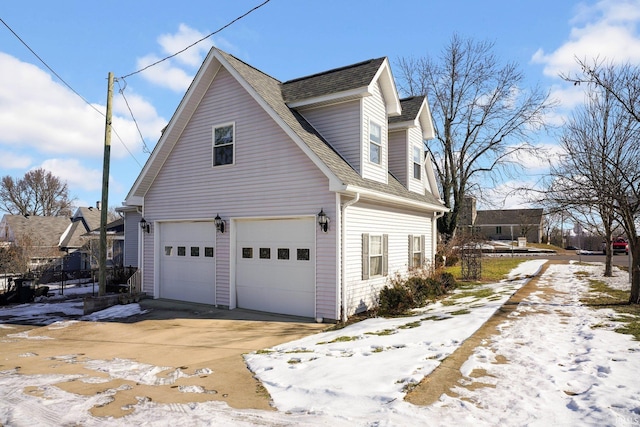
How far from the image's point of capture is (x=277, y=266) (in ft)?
36.7

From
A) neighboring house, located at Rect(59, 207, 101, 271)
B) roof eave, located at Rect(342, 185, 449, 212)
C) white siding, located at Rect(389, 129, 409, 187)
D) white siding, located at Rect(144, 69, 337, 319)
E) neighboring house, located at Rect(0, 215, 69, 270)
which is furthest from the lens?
neighboring house, located at Rect(59, 207, 101, 271)

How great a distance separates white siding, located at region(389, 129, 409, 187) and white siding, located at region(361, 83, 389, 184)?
6.92ft

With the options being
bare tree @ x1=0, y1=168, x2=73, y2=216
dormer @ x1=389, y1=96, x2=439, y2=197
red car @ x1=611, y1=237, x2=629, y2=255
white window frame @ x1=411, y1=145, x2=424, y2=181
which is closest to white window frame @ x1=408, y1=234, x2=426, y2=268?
dormer @ x1=389, y1=96, x2=439, y2=197

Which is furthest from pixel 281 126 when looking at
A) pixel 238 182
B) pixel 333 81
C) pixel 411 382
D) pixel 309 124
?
pixel 411 382

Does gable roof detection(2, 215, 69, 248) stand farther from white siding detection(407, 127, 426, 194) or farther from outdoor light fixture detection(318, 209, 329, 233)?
outdoor light fixture detection(318, 209, 329, 233)

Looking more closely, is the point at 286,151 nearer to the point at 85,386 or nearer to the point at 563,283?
the point at 85,386

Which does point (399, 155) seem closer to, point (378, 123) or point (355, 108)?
point (378, 123)

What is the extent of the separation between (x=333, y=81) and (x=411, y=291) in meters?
6.95

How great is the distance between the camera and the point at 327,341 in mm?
7977

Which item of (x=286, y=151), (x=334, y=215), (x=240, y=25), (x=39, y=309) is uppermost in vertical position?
(x=240, y=25)

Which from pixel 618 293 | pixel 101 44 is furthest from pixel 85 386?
pixel 618 293

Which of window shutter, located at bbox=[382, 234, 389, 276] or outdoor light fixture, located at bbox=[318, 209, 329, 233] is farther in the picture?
window shutter, located at bbox=[382, 234, 389, 276]

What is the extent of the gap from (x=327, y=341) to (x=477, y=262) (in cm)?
1427

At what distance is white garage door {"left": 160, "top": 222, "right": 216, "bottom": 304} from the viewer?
12758 millimetres
